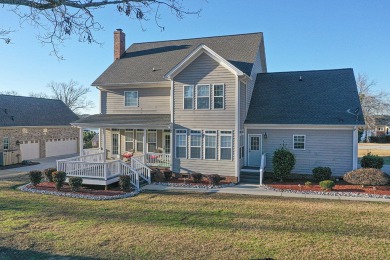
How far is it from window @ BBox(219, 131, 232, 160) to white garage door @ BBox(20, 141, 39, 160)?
1843 centimetres

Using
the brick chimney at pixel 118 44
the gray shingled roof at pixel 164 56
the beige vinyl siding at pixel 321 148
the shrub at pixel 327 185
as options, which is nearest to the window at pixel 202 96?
the gray shingled roof at pixel 164 56

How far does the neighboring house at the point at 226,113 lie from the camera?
49.5ft

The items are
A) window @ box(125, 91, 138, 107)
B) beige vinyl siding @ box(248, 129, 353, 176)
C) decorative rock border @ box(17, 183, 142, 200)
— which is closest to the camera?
decorative rock border @ box(17, 183, 142, 200)

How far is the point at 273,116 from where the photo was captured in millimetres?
16359

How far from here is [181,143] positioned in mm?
16062

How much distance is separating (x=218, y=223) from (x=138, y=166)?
793cm

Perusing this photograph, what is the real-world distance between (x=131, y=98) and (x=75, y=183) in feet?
24.7

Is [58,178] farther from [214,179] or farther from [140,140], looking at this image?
[214,179]

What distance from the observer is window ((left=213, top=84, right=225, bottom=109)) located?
15.2 meters

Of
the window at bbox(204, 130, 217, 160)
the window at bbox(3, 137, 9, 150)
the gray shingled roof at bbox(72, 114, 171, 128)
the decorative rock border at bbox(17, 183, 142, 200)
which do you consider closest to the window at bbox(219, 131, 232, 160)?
the window at bbox(204, 130, 217, 160)

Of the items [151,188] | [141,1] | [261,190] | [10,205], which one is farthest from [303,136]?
[10,205]

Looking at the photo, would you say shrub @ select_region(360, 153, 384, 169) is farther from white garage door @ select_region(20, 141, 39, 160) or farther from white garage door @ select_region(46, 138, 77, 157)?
white garage door @ select_region(46, 138, 77, 157)

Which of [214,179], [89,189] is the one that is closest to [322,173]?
[214,179]

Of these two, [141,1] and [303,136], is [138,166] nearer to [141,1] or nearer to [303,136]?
[303,136]
